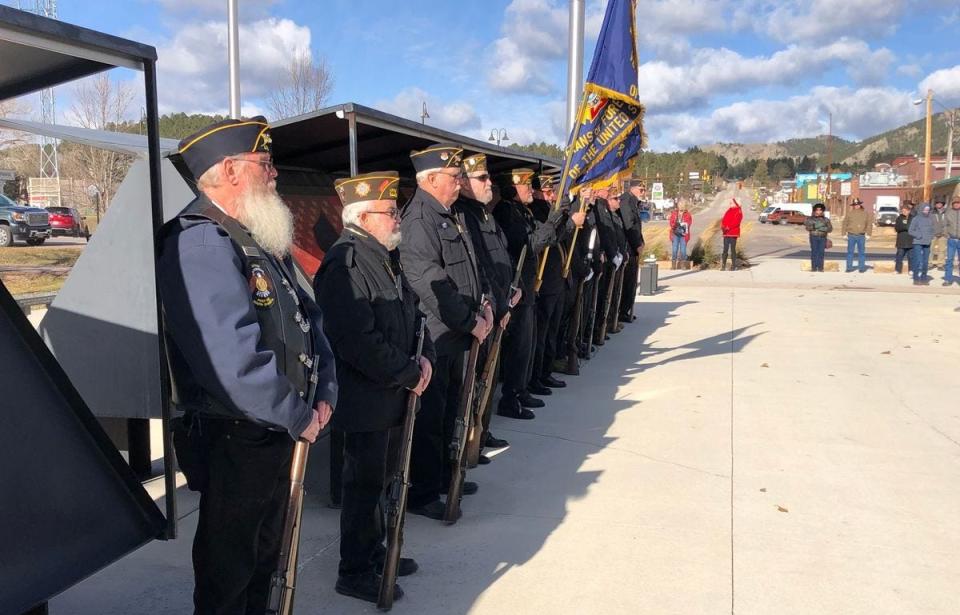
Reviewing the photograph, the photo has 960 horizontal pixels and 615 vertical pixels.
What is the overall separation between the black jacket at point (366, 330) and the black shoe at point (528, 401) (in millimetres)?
3126

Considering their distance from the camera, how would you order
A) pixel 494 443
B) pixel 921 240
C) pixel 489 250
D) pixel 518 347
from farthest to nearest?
pixel 921 240 → pixel 518 347 → pixel 494 443 → pixel 489 250

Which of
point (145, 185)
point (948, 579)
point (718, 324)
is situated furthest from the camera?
point (718, 324)

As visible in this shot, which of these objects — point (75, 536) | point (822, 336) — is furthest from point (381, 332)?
point (822, 336)

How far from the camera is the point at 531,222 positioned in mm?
6316

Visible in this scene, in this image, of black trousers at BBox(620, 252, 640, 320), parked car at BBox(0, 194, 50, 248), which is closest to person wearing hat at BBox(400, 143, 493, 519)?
black trousers at BBox(620, 252, 640, 320)

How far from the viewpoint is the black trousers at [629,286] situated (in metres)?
10.4

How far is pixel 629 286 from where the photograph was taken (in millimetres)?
10703

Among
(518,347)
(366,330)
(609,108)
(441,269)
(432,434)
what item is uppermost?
(609,108)

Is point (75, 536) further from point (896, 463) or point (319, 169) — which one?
point (896, 463)

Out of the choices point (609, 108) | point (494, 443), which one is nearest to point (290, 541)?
point (494, 443)

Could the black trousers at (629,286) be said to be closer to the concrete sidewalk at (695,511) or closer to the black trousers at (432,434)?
the concrete sidewalk at (695,511)

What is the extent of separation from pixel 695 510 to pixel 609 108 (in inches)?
149

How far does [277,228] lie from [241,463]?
0.76 meters

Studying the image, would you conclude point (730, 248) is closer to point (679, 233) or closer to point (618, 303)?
point (679, 233)
